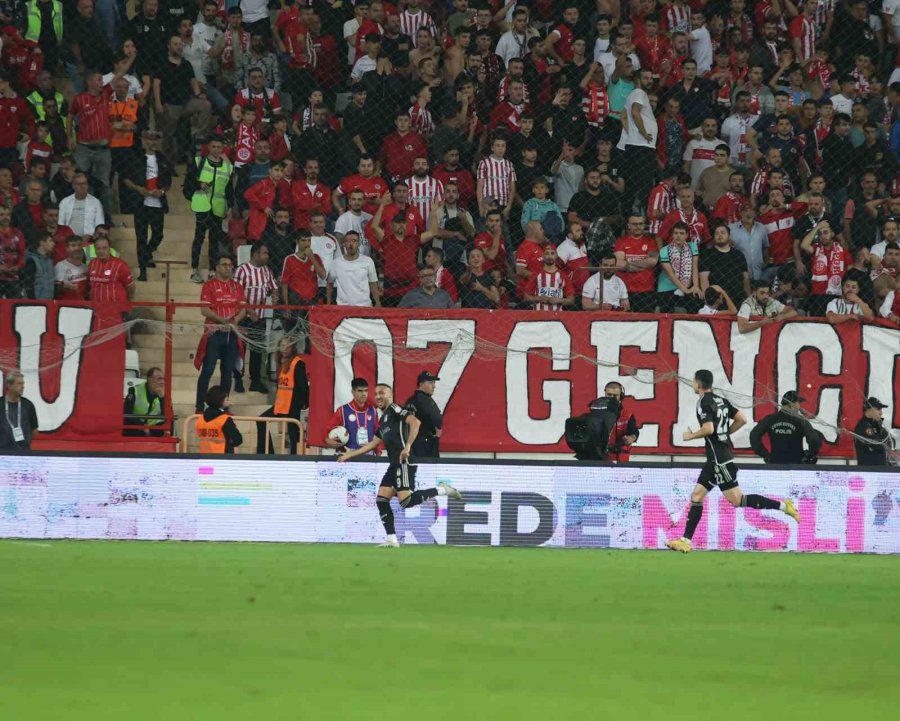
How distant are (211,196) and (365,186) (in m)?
2.07

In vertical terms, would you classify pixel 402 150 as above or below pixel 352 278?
above

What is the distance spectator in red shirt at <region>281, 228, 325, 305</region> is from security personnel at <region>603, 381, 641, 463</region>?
394cm

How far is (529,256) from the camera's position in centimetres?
2005

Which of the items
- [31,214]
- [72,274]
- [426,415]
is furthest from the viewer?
[31,214]

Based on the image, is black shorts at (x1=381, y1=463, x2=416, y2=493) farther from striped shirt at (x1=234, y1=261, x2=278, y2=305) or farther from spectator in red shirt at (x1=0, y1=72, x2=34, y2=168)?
spectator in red shirt at (x1=0, y1=72, x2=34, y2=168)

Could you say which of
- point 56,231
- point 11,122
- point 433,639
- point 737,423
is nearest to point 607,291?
point 737,423

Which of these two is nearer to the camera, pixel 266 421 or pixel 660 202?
pixel 266 421

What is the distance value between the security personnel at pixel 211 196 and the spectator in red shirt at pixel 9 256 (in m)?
2.67

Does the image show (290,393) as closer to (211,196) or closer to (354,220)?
(354,220)

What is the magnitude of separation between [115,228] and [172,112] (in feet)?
6.85

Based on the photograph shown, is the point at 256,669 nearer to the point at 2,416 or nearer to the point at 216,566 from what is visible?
the point at 216,566

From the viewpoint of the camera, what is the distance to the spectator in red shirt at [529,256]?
19.9 meters

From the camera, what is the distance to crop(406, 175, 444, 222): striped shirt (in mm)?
20719

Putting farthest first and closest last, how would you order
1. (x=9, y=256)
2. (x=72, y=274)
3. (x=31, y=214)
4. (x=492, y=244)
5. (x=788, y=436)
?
(x=492, y=244) → (x=31, y=214) → (x=72, y=274) → (x=9, y=256) → (x=788, y=436)
